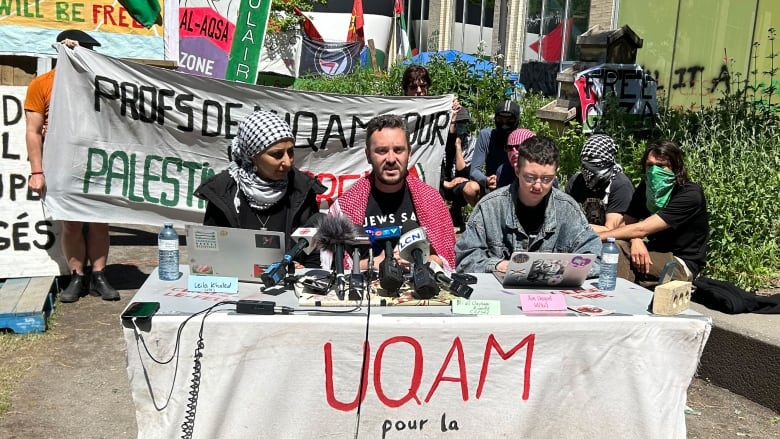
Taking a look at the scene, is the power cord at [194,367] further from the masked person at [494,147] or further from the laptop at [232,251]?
the masked person at [494,147]

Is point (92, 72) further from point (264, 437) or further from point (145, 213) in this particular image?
point (264, 437)

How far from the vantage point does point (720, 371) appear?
469 cm

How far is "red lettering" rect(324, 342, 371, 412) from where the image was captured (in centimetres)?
288

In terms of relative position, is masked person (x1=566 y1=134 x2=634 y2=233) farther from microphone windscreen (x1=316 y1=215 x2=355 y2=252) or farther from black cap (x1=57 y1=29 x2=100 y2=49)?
A: black cap (x1=57 y1=29 x2=100 y2=49)

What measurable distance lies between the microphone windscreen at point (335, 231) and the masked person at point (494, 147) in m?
3.27

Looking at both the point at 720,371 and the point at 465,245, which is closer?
the point at 465,245

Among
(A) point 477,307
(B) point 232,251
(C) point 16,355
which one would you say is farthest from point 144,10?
(A) point 477,307

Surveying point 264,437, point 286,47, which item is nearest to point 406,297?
point 264,437

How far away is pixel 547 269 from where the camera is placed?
3.31 metres

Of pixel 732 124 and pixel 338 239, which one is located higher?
pixel 732 124

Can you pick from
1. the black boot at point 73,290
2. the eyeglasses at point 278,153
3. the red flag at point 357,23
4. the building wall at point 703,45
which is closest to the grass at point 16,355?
the black boot at point 73,290

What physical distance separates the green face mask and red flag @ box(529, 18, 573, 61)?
36.6 feet

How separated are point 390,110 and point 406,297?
146 inches

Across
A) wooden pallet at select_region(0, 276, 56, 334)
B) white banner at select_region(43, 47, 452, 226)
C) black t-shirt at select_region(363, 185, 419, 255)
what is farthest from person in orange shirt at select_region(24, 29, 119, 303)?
black t-shirt at select_region(363, 185, 419, 255)
